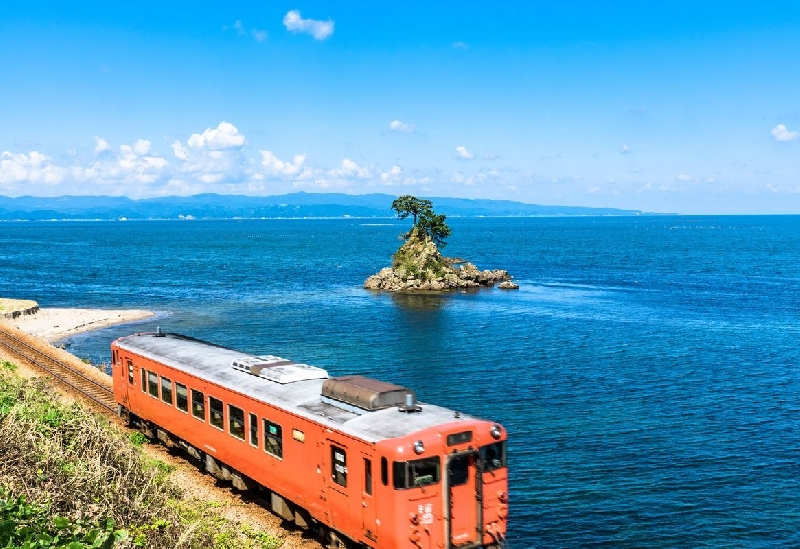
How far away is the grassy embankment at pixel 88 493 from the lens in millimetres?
12252

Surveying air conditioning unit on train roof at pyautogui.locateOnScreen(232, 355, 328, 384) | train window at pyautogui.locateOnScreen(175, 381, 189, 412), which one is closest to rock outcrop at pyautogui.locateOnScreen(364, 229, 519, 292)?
train window at pyautogui.locateOnScreen(175, 381, 189, 412)

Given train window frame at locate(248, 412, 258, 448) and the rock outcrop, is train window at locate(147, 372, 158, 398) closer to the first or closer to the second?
train window frame at locate(248, 412, 258, 448)

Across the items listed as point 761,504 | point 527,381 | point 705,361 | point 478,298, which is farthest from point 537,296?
point 761,504

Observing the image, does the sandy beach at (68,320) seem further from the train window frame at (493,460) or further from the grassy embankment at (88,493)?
the train window frame at (493,460)

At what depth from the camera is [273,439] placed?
17922mm

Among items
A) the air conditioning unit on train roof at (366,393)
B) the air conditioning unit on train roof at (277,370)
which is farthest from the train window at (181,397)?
the air conditioning unit on train roof at (366,393)

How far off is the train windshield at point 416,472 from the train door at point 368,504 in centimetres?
77

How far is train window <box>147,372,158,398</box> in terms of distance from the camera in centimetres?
2406

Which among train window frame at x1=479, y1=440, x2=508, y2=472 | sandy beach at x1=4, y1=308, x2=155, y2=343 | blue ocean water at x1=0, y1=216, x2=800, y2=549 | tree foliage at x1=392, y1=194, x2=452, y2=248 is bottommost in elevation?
blue ocean water at x1=0, y1=216, x2=800, y2=549

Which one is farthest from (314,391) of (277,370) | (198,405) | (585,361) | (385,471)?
(585,361)

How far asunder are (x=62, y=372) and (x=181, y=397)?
18.2 metres

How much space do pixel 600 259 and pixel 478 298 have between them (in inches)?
2619

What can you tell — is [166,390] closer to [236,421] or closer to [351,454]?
[236,421]

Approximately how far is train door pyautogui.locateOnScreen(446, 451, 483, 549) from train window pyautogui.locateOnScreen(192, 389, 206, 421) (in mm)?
9264
